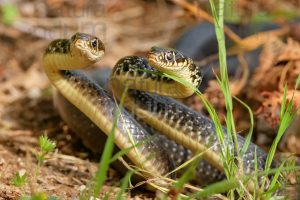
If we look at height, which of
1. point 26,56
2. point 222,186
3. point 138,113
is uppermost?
point 222,186

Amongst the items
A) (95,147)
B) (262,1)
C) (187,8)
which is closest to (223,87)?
(95,147)

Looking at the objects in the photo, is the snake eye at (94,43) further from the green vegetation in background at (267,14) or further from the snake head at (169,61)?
the green vegetation in background at (267,14)

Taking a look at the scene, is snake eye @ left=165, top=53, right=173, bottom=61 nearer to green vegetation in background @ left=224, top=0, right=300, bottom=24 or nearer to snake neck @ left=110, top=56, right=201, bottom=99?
snake neck @ left=110, top=56, right=201, bottom=99

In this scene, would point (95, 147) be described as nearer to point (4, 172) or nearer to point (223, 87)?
point (4, 172)

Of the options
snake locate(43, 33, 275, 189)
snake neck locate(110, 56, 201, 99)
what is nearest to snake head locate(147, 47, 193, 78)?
snake locate(43, 33, 275, 189)

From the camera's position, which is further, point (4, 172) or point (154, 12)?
point (154, 12)

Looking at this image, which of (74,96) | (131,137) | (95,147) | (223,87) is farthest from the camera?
(95,147)
